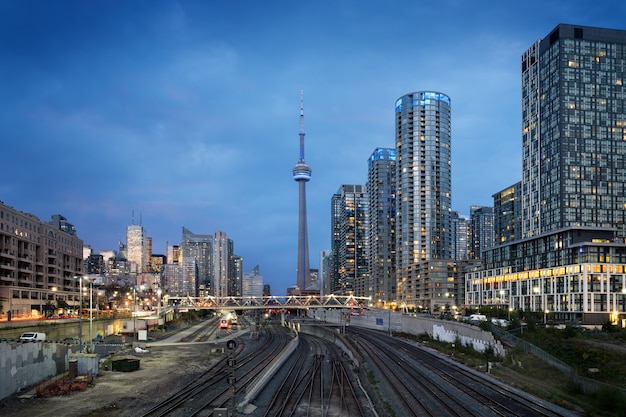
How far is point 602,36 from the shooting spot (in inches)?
7756

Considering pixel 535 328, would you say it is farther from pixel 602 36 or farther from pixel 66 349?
pixel 602 36

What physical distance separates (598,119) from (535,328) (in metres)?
153

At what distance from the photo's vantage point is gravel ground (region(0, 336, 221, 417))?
133ft

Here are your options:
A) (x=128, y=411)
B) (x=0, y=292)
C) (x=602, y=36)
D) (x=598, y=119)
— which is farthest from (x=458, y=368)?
(x=602, y=36)

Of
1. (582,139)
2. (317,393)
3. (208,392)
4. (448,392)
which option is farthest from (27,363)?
(582,139)

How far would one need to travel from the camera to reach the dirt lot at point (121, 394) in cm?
4069

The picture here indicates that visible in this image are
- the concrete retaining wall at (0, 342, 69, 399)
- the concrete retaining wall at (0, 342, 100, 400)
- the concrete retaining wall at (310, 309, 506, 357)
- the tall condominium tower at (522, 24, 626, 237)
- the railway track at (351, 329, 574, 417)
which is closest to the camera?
the railway track at (351, 329, 574, 417)

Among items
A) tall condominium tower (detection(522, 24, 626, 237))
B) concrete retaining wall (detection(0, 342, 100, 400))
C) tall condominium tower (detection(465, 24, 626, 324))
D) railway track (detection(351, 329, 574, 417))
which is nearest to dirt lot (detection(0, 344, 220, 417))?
concrete retaining wall (detection(0, 342, 100, 400))

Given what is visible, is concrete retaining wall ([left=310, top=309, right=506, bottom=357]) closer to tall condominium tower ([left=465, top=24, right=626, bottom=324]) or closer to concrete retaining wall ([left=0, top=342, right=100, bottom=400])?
tall condominium tower ([left=465, top=24, right=626, bottom=324])

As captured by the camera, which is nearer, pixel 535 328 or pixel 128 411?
pixel 128 411

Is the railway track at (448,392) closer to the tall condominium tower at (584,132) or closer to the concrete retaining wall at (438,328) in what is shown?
the concrete retaining wall at (438,328)

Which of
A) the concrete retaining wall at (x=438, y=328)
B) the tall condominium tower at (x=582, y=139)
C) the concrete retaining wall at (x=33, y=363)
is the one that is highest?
the tall condominium tower at (x=582, y=139)

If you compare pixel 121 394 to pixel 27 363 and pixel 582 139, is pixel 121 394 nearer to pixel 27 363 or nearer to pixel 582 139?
pixel 27 363

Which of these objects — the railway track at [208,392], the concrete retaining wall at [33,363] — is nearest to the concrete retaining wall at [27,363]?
the concrete retaining wall at [33,363]
